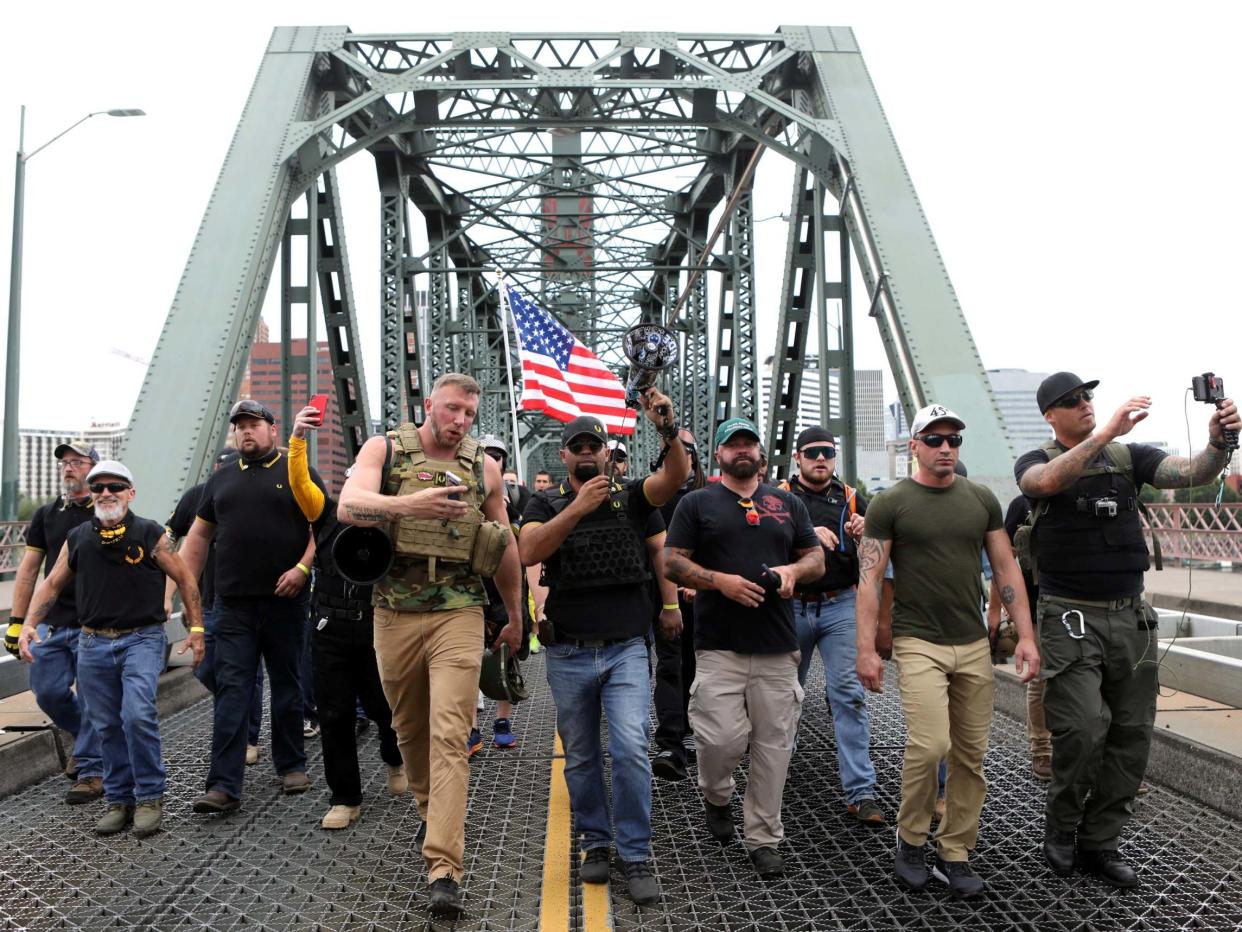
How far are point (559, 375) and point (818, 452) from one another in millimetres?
3610

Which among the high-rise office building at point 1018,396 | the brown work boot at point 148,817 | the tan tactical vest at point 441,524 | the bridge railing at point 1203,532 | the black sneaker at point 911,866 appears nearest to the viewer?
the black sneaker at point 911,866

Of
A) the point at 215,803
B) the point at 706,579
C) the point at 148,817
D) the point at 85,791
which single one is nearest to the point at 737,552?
the point at 706,579

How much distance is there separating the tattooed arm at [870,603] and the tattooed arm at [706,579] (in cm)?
45

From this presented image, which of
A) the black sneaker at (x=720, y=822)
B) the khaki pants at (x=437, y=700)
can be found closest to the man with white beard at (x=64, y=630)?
the khaki pants at (x=437, y=700)

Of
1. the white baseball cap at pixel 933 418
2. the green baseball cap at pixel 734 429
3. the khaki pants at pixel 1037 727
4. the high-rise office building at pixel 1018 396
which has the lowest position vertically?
the khaki pants at pixel 1037 727

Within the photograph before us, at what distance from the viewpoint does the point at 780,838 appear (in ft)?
14.5

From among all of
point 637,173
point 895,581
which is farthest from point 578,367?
point 637,173

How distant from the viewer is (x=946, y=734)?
423 cm

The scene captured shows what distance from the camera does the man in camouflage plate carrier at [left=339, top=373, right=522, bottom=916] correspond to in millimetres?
4074

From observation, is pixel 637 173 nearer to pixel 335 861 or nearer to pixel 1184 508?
pixel 1184 508

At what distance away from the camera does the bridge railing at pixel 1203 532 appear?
18.8m

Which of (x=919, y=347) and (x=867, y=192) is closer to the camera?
(x=919, y=347)

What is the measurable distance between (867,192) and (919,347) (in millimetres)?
2113

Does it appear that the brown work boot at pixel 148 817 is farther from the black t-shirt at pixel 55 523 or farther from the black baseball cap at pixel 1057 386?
the black baseball cap at pixel 1057 386
